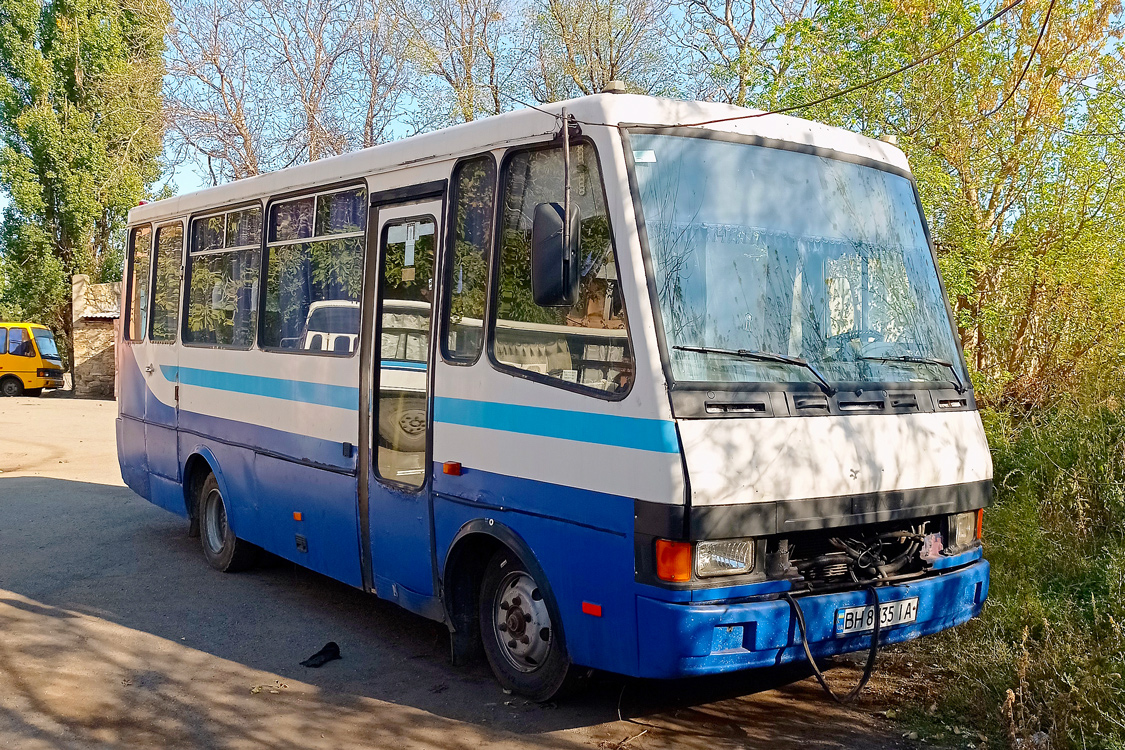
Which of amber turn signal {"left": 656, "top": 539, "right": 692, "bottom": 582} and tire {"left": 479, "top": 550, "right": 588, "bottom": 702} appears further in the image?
tire {"left": 479, "top": 550, "right": 588, "bottom": 702}

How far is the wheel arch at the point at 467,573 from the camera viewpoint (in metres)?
5.49

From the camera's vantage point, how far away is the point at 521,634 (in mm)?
5555

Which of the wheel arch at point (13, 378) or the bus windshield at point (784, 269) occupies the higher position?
the bus windshield at point (784, 269)

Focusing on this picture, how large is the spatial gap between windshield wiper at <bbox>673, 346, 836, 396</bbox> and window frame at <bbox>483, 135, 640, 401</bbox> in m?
0.30

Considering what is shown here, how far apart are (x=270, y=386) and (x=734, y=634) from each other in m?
4.23

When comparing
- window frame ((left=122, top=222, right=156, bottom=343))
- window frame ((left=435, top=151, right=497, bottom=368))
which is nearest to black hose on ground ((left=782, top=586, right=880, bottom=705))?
window frame ((left=435, top=151, right=497, bottom=368))

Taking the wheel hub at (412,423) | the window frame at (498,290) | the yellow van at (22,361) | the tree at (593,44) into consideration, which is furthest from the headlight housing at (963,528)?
the yellow van at (22,361)

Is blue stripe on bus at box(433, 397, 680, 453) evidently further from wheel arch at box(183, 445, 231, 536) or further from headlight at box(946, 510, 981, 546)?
wheel arch at box(183, 445, 231, 536)

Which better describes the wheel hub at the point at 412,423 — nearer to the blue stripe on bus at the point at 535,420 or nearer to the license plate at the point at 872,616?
the blue stripe on bus at the point at 535,420

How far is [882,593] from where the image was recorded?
496cm

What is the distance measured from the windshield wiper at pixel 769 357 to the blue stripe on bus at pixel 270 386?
101 inches

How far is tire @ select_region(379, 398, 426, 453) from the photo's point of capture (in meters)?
6.07

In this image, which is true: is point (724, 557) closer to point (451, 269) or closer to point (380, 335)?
point (451, 269)

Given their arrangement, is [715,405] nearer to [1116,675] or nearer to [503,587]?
[503,587]
